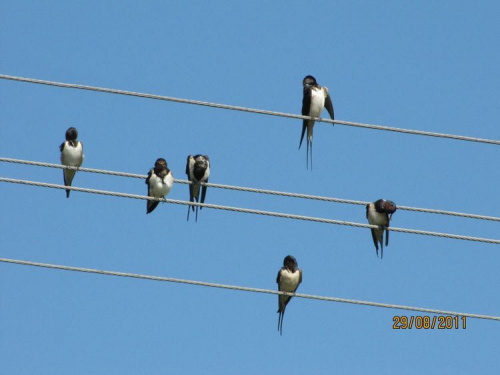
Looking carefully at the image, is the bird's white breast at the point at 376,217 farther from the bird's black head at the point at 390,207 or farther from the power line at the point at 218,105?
the power line at the point at 218,105

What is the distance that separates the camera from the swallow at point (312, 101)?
13.6m

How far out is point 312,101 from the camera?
44.7 ft

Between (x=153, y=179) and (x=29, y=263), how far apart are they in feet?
12.1

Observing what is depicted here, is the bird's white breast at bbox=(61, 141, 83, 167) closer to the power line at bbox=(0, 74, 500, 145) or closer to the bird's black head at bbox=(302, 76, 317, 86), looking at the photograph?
the bird's black head at bbox=(302, 76, 317, 86)

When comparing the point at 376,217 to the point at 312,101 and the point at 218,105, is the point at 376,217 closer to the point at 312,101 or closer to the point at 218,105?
the point at 312,101

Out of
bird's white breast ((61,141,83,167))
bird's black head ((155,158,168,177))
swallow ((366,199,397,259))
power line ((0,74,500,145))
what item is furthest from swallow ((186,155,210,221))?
power line ((0,74,500,145))

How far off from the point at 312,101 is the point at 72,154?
2656 mm

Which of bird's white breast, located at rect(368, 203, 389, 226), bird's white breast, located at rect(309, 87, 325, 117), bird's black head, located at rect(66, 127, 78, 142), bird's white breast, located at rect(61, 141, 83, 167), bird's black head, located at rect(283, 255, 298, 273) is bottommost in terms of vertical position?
bird's black head, located at rect(283, 255, 298, 273)

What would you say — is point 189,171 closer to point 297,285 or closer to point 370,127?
point 297,285

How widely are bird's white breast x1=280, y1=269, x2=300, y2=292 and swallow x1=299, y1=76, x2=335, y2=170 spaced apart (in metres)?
1.27

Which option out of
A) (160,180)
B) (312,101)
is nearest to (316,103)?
(312,101)

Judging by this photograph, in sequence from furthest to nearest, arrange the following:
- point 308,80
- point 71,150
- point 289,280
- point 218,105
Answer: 1. point 71,150
2. point 308,80
3. point 289,280
4. point 218,105

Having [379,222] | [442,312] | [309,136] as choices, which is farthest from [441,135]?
[309,136]

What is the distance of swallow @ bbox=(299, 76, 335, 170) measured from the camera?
13617 mm
